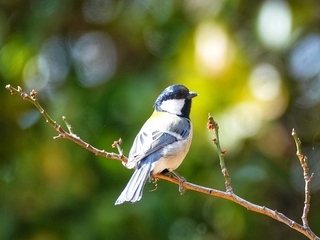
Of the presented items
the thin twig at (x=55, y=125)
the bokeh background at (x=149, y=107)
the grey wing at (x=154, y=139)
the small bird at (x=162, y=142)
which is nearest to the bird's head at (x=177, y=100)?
the small bird at (x=162, y=142)

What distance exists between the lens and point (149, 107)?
10.5 ft

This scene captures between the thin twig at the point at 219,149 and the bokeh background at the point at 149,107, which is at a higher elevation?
the bokeh background at the point at 149,107

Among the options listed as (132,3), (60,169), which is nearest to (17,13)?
(132,3)

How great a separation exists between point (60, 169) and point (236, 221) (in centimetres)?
87

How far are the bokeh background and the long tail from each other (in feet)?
3.18

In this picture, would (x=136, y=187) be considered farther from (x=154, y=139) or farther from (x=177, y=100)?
(x=177, y=100)

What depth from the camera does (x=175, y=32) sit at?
3467 millimetres

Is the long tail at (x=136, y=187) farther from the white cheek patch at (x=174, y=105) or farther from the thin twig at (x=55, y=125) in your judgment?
the white cheek patch at (x=174, y=105)

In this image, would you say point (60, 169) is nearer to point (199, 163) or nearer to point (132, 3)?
point (199, 163)

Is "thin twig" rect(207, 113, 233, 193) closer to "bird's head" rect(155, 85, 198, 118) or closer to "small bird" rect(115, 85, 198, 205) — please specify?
"small bird" rect(115, 85, 198, 205)

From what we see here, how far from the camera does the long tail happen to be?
198 centimetres

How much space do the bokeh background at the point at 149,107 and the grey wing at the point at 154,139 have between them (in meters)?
0.66

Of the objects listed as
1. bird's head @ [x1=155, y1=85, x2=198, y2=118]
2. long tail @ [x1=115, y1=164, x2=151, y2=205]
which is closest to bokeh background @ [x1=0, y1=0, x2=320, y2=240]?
bird's head @ [x1=155, y1=85, x2=198, y2=118]

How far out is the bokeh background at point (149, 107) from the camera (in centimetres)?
321
